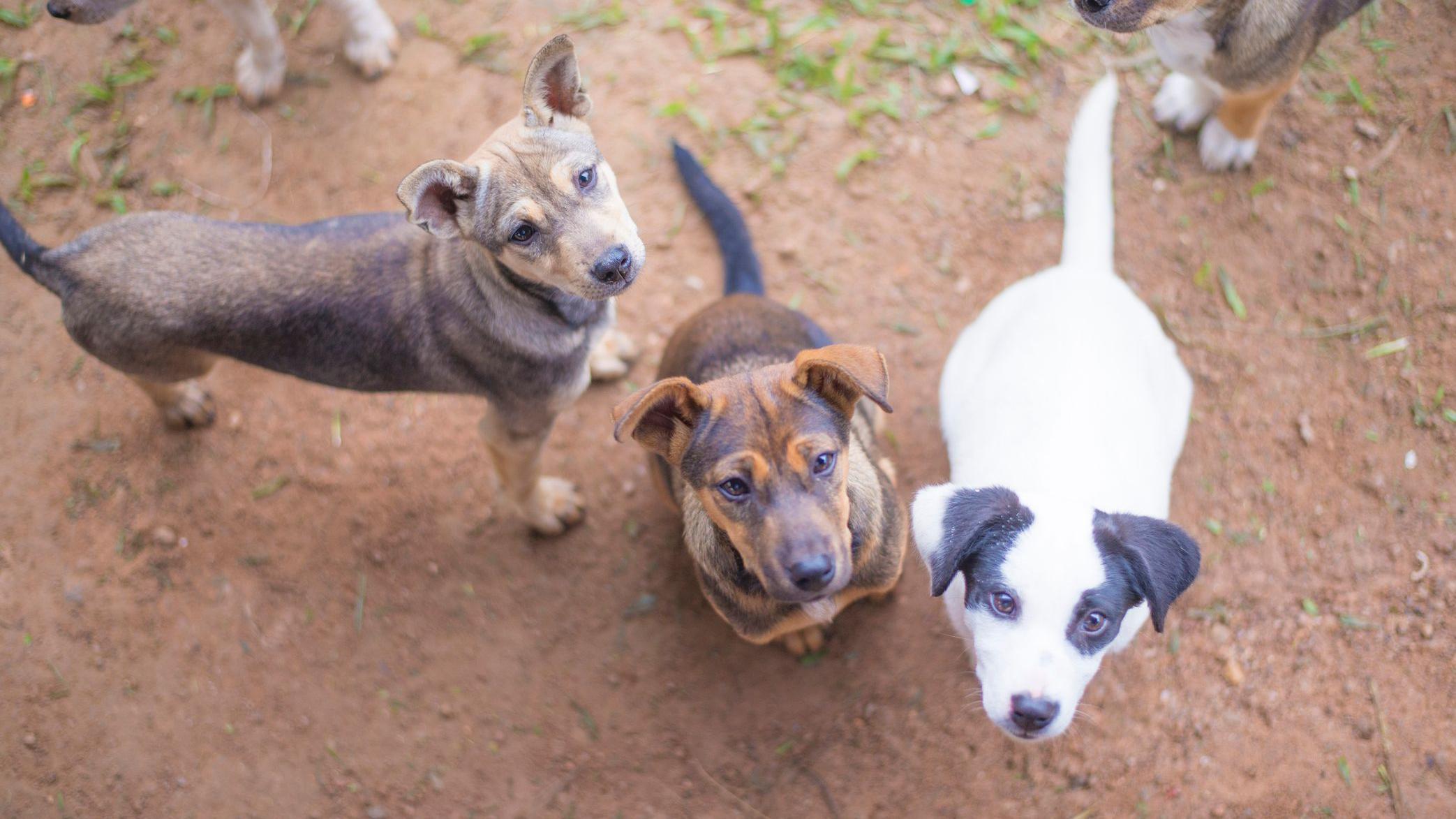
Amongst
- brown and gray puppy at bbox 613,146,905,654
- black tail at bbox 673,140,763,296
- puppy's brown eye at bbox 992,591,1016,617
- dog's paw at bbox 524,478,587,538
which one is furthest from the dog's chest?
dog's paw at bbox 524,478,587,538

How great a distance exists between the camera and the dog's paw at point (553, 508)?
18.6 feet

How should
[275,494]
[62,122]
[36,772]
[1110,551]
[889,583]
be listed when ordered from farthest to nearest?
[62,122]
[275,494]
[36,772]
[889,583]
[1110,551]

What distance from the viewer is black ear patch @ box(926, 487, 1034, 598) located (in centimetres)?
383

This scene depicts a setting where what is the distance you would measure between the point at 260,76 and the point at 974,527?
615 centimetres

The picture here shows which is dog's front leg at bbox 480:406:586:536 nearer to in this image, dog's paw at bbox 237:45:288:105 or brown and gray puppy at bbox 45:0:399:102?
brown and gray puppy at bbox 45:0:399:102

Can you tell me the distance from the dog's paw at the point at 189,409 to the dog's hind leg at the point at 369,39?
2.62 m

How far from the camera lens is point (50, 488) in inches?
244

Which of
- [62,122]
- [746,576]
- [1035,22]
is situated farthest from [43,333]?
[1035,22]

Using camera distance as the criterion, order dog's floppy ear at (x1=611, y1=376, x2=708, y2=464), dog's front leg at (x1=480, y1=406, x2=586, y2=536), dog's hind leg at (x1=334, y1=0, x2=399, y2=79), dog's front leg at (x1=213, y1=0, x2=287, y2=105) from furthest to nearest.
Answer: dog's hind leg at (x1=334, y1=0, x2=399, y2=79), dog's front leg at (x1=213, y1=0, x2=287, y2=105), dog's front leg at (x1=480, y1=406, x2=586, y2=536), dog's floppy ear at (x1=611, y1=376, x2=708, y2=464)

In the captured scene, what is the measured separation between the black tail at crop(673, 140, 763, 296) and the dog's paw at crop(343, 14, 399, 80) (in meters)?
2.38

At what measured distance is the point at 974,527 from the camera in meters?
3.82

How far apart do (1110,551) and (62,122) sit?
25.7 ft

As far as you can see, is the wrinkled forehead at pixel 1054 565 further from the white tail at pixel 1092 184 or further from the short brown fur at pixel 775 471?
the white tail at pixel 1092 184

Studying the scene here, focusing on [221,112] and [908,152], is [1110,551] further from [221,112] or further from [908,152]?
[221,112]
